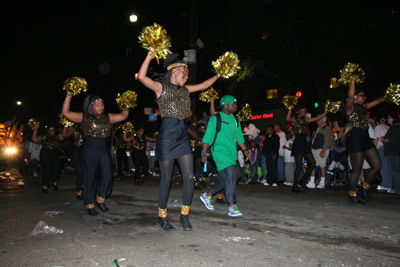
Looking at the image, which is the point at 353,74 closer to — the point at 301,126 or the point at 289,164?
the point at 301,126

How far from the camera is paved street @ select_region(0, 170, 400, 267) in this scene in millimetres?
3232

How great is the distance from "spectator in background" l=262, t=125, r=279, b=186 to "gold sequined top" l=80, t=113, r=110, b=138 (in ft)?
22.0

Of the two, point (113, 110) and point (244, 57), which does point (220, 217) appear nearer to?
point (244, 57)

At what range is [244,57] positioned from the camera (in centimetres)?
2412

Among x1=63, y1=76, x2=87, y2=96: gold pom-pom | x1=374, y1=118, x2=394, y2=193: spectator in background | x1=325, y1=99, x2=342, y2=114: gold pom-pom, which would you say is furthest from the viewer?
x1=374, y1=118, x2=394, y2=193: spectator in background

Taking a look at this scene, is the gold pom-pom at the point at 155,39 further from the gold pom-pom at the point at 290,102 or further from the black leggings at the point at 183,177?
the gold pom-pom at the point at 290,102

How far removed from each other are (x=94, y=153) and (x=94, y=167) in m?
0.24

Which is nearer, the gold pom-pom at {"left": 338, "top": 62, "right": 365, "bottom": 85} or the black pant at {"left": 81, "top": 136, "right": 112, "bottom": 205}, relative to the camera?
the black pant at {"left": 81, "top": 136, "right": 112, "bottom": 205}

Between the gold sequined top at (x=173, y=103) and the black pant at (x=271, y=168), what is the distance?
23.4 feet

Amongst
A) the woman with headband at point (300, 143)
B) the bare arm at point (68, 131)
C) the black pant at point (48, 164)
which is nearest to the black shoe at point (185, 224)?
the bare arm at point (68, 131)

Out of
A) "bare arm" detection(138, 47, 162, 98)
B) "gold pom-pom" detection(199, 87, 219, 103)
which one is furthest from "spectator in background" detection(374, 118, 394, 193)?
"bare arm" detection(138, 47, 162, 98)

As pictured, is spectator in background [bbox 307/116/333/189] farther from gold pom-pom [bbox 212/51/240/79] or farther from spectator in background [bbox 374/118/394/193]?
gold pom-pom [bbox 212/51/240/79]

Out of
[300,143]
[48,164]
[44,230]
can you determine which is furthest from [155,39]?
[48,164]

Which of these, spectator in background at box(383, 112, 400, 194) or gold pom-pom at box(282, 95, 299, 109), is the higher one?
gold pom-pom at box(282, 95, 299, 109)
